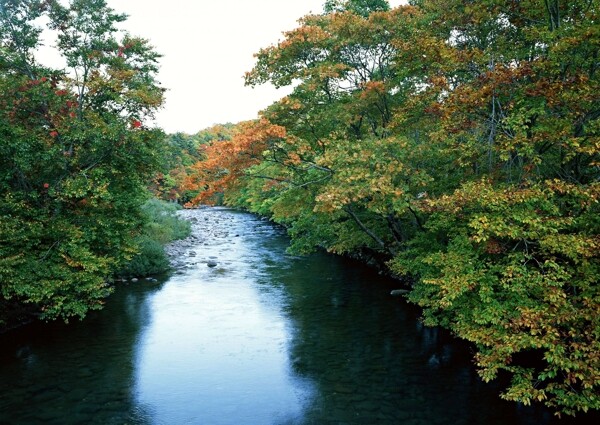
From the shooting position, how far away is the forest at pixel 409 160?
9273 millimetres

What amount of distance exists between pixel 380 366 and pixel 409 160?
7237mm

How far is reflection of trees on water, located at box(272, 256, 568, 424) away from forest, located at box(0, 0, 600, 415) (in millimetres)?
1224

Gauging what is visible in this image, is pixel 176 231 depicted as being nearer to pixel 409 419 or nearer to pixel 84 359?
pixel 84 359

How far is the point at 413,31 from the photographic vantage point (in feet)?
47.5

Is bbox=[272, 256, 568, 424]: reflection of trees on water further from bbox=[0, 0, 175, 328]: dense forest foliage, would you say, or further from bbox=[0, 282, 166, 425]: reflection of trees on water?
bbox=[0, 0, 175, 328]: dense forest foliage

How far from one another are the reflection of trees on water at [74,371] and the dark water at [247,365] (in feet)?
0.13

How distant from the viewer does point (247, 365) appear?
13.1 metres

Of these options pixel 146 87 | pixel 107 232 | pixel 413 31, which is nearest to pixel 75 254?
pixel 107 232

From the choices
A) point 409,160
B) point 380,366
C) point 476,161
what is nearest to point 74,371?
point 380,366

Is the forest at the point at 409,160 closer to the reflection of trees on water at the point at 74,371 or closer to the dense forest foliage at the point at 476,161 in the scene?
the dense forest foliage at the point at 476,161

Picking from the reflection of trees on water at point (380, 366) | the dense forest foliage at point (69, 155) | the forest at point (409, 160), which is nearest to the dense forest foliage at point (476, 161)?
the forest at point (409, 160)

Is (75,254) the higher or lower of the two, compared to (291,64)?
lower

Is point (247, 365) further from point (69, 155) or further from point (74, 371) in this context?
point (69, 155)

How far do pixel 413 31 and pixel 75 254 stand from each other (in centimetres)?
1406
